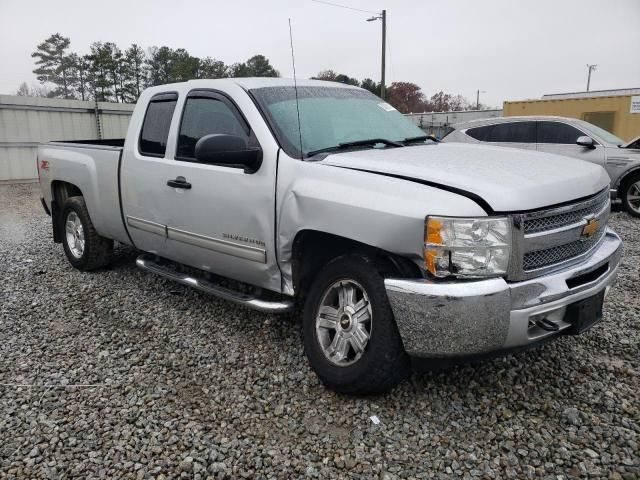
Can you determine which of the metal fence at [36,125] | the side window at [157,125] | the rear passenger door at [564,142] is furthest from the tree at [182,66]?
the side window at [157,125]

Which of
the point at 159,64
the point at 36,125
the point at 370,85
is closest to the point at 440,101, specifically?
the point at 370,85

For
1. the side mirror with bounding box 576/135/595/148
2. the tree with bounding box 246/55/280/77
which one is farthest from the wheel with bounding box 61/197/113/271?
the tree with bounding box 246/55/280/77

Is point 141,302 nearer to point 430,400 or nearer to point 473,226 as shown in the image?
point 430,400

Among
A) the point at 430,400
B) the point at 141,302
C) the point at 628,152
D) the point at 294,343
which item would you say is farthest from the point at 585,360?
the point at 628,152

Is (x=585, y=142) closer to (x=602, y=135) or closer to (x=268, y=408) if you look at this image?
(x=602, y=135)

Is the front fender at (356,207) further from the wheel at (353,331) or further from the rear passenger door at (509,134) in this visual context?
the rear passenger door at (509,134)

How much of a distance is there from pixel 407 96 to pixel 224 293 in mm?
55911

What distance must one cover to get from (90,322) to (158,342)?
779mm

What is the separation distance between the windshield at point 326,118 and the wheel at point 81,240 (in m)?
2.66

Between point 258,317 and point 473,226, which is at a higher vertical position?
point 473,226

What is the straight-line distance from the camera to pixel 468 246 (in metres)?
2.39

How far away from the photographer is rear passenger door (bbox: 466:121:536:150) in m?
9.45

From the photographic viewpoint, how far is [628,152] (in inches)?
334

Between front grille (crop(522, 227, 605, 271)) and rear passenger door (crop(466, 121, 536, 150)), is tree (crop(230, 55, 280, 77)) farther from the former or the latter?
front grille (crop(522, 227, 605, 271))
